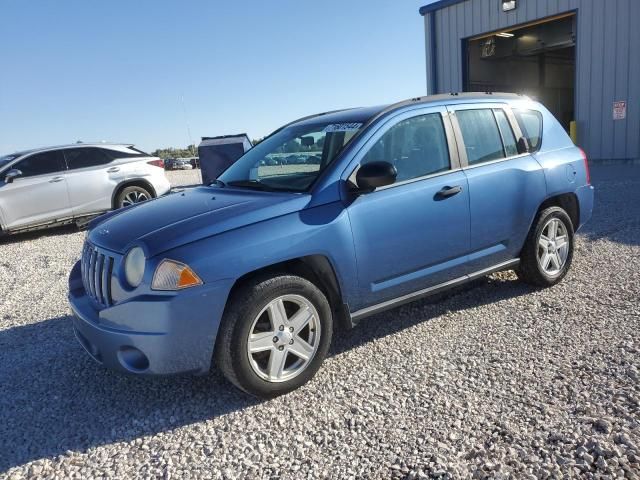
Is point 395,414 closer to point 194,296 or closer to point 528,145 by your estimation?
point 194,296

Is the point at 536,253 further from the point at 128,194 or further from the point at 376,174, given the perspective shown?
the point at 128,194

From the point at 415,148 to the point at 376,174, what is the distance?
2.38 feet

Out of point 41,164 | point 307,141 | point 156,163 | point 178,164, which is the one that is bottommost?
point 178,164

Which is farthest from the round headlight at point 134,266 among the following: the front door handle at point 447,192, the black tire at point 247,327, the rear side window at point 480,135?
the rear side window at point 480,135

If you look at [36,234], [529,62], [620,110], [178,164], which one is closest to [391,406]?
[36,234]

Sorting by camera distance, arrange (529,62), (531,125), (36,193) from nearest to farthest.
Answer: (531,125) < (36,193) < (529,62)

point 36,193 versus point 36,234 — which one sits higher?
point 36,193

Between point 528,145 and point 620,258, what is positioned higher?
point 528,145

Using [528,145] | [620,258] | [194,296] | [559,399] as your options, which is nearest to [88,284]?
[194,296]

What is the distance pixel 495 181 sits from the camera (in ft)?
13.7

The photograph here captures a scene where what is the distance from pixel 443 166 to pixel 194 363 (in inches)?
89.9

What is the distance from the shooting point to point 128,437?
115 inches

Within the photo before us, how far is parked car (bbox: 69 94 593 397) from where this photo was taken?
294 cm

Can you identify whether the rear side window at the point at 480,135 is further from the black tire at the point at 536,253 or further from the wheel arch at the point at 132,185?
the wheel arch at the point at 132,185
